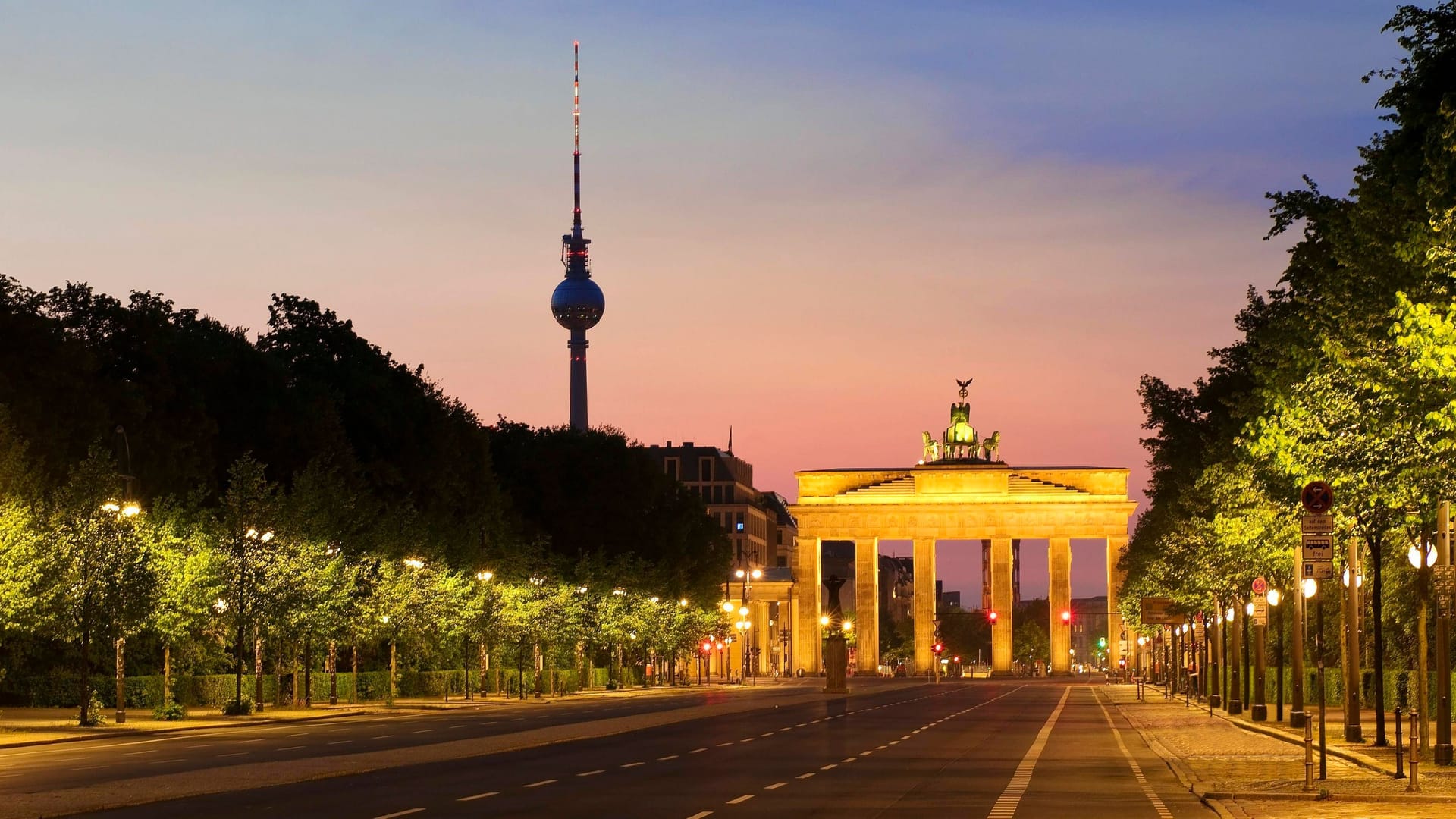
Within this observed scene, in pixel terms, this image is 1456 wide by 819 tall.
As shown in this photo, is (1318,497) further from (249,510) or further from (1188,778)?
(249,510)

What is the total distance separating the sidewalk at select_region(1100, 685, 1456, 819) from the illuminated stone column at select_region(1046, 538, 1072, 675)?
13414 centimetres

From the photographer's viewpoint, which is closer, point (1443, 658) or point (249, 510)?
point (1443, 658)

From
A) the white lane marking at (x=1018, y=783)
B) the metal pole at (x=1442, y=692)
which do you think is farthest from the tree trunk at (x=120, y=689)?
the metal pole at (x=1442, y=692)

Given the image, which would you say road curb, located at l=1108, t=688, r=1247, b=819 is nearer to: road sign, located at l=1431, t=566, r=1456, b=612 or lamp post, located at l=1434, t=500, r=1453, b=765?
lamp post, located at l=1434, t=500, r=1453, b=765

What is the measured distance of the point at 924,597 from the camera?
635ft

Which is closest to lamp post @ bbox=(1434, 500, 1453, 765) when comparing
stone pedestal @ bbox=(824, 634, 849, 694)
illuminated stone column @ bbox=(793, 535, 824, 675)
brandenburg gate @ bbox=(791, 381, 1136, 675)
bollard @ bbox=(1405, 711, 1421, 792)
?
bollard @ bbox=(1405, 711, 1421, 792)

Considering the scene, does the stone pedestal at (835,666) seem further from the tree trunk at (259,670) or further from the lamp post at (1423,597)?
the lamp post at (1423,597)

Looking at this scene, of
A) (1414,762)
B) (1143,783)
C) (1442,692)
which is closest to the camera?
(1414,762)

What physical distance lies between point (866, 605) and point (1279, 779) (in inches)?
6348

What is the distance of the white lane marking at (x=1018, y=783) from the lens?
27922 mm

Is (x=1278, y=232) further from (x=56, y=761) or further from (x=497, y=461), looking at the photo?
(x=497, y=461)

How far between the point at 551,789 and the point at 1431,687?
40567 millimetres

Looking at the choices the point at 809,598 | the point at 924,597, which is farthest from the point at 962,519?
the point at 809,598

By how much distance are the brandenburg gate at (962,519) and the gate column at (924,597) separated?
0.34ft
